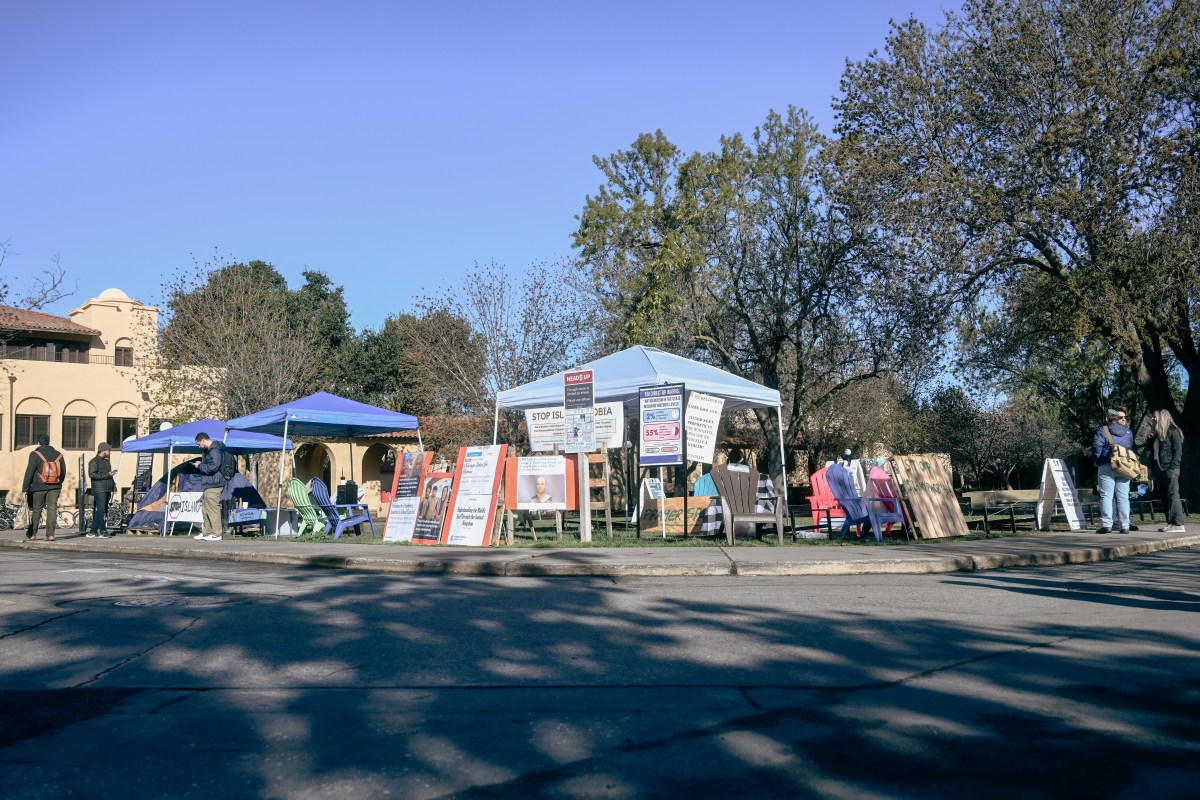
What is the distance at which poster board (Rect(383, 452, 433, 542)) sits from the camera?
1589 centimetres

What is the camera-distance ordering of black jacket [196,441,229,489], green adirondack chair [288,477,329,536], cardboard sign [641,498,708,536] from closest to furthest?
cardboard sign [641,498,708,536], black jacket [196,441,229,489], green adirondack chair [288,477,329,536]

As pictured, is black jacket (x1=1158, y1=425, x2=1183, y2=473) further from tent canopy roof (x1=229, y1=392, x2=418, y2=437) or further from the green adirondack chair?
the green adirondack chair

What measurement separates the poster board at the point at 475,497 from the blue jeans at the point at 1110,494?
9.62m

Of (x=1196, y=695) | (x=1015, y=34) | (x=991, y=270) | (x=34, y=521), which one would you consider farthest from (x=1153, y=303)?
(x=34, y=521)

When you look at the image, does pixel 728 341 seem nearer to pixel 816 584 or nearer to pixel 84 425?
pixel 816 584

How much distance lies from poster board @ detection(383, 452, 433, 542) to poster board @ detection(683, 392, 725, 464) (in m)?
4.41

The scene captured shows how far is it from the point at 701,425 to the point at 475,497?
372cm

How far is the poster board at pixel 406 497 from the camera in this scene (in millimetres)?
15891

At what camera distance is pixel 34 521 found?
1936 cm

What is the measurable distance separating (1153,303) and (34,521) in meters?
23.5

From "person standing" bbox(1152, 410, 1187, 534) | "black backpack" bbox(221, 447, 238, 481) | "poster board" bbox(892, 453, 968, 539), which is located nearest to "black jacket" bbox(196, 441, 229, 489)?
"black backpack" bbox(221, 447, 238, 481)

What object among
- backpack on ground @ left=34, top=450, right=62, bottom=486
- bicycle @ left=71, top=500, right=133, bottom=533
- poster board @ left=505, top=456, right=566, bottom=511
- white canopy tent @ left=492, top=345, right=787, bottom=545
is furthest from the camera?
bicycle @ left=71, top=500, right=133, bottom=533

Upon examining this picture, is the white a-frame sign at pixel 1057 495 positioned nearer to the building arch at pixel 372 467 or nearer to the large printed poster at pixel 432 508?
the large printed poster at pixel 432 508

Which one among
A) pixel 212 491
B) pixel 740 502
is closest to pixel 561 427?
pixel 740 502
